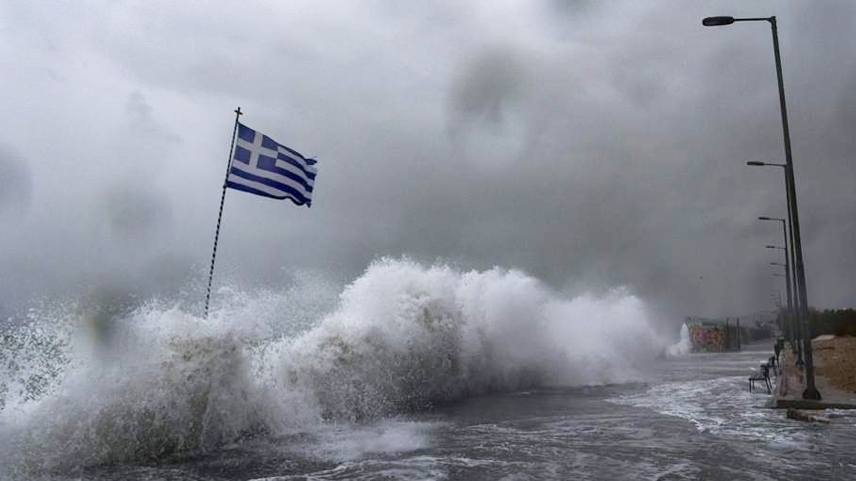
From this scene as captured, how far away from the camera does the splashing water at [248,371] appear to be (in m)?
9.82

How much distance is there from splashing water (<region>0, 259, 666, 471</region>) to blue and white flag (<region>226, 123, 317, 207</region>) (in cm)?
241

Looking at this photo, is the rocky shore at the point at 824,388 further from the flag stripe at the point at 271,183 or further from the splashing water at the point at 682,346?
the splashing water at the point at 682,346

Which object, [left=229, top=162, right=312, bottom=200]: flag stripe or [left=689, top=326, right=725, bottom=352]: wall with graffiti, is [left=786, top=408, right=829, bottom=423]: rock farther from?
[left=689, top=326, right=725, bottom=352]: wall with graffiti

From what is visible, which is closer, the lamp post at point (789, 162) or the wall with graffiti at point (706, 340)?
the lamp post at point (789, 162)

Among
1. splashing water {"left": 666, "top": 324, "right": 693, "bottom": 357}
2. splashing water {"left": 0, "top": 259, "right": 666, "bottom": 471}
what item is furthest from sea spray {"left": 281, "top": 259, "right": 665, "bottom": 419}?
splashing water {"left": 666, "top": 324, "right": 693, "bottom": 357}

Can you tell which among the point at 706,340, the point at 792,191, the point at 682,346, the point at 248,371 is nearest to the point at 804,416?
the point at 792,191

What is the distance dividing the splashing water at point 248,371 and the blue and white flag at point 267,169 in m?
2.41

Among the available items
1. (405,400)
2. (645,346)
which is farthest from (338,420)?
Result: (645,346)

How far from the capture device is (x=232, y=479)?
26.1ft

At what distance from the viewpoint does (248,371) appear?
39.3 feet

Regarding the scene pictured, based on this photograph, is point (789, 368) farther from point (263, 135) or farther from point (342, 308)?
point (263, 135)

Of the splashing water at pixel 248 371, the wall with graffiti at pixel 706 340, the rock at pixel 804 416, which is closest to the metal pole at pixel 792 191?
the rock at pixel 804 416

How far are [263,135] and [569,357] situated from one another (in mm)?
17687

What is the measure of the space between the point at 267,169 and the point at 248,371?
12.8 ft
